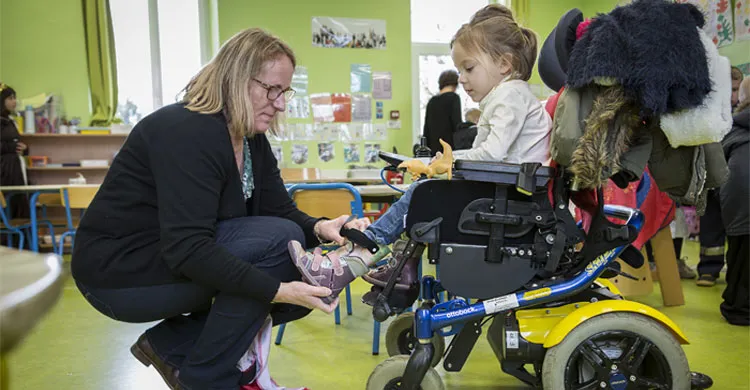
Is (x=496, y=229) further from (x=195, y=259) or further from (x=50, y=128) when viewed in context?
(x=50, y=128)

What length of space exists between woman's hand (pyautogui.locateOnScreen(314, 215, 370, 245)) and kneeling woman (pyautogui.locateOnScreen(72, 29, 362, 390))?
5.0 inches

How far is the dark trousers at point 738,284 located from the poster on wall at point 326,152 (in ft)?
15.6

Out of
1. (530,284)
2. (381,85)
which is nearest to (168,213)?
(530,284)

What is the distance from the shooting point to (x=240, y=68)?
1.41m

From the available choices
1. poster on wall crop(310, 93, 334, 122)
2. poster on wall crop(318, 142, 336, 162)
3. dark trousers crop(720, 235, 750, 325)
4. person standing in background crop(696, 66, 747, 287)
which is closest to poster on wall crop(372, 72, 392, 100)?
poster on wall crop(310, 93, 334, 122)

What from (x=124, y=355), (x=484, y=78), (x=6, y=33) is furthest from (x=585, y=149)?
(x=6, y=33)

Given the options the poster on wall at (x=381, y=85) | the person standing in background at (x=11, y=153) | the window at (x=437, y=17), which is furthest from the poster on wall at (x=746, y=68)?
the person standing in background at (x=11, y=153)

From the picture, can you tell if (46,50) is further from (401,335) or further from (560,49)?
(560,49)

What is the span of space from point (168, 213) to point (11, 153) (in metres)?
5.10

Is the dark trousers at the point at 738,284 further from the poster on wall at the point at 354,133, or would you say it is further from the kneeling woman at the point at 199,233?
the poster on wall at the point at 354,133

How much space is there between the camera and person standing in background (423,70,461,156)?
4.75m

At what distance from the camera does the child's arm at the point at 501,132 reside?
1601mm

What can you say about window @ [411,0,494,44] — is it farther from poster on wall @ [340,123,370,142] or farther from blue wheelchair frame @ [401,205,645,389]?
blue wheelchair frame @ [401,205,645,389]

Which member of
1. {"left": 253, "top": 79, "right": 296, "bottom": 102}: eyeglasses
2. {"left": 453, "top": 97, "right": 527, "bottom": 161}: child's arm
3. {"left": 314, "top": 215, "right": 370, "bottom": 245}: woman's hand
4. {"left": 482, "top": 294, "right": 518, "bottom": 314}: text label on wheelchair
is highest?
{"left": 253, "top": 79, "right": 296, "bottom": 102}: eyeglasses
